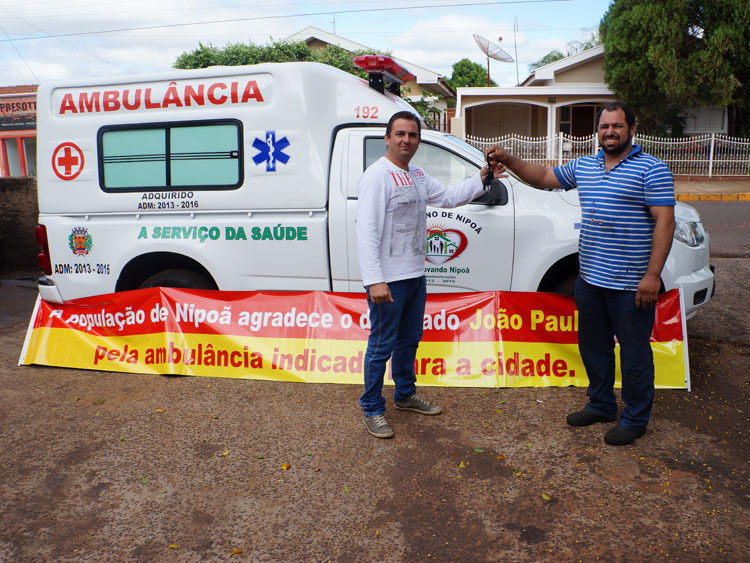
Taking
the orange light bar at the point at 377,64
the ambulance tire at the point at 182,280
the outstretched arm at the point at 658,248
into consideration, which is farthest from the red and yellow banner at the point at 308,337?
the orange light bar at the point at 377,64

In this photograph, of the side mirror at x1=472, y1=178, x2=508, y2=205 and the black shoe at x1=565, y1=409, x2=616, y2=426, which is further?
the side mirror at x1=472, y1=178, x2=508, y2=205

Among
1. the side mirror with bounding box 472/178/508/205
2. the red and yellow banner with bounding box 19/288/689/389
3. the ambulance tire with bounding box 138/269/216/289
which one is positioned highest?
the side mirror with bounding box 472/178/508/205

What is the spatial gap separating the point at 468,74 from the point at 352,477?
79.8 metres

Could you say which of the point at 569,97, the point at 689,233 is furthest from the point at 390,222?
the point at 569,97

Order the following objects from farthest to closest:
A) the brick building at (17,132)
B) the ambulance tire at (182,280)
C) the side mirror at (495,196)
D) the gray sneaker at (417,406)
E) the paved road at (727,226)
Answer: the brick building at (17,132) → the paved road at (727,226) → the ambulance tire at (182,280) → the side mirror at (495,196) → the gray sneaker at (417,406)

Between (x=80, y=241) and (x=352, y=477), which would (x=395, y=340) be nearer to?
(x=352, y=477)

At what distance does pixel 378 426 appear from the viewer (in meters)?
3.96

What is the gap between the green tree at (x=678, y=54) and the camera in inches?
863

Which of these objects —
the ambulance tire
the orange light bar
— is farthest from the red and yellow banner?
the orange light bar

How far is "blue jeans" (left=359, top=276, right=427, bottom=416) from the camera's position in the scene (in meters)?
3.88

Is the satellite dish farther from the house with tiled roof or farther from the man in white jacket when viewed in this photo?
the man in white jacket

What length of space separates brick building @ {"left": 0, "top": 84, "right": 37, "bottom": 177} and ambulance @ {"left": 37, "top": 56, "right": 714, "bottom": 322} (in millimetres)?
26833

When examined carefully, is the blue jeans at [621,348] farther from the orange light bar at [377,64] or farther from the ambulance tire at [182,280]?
the ambulance tire at [182,280]

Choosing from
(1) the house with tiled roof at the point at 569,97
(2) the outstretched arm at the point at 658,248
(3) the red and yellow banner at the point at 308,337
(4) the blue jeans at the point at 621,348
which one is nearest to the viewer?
(2) the outstretched arm at the point at 658,248
